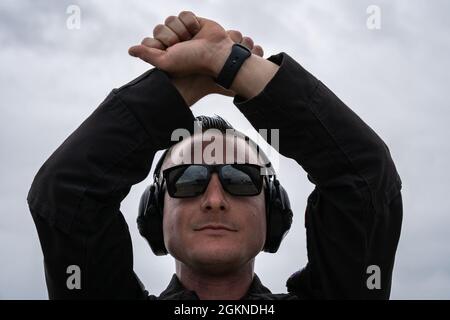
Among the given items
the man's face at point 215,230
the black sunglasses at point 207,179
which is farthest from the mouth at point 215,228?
the black sunglasses at point 207,179

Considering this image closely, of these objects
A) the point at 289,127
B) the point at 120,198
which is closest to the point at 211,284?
the point at 120,198

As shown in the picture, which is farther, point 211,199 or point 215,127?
point 215,127

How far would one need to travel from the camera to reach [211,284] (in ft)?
11.9

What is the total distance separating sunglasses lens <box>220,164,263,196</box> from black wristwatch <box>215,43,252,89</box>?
62cm

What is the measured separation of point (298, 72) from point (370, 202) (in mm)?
755

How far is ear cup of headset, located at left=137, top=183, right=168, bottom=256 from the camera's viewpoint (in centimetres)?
376

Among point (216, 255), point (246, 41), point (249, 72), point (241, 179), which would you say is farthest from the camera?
point (241, 179)

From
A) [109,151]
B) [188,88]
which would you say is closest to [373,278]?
[188,88]

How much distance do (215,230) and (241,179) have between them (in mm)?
325

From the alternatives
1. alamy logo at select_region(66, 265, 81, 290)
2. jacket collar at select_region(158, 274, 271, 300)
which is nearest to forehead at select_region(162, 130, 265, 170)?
jacket collar at select_region(158, 274, 271, 300)

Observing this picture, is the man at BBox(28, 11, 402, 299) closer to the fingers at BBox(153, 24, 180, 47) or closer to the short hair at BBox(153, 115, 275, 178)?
the fingers at BBox(153, 24, 180, 47)

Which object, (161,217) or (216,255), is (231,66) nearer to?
(216,255)

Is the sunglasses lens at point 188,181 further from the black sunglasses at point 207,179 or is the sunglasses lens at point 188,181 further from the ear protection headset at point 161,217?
the ear protection headset at point 161,217

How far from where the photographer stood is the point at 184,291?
360 centimetres
